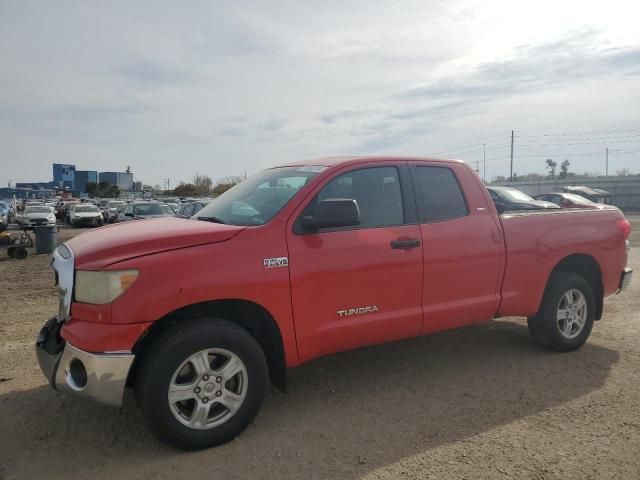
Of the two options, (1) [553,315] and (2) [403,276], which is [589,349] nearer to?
(1) [553,315]

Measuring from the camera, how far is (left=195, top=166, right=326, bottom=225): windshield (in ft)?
12.4

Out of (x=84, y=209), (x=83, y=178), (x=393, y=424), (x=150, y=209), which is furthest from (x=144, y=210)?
(x=83, y=178)

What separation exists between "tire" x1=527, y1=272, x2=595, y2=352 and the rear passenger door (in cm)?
76

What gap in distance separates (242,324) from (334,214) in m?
1.01

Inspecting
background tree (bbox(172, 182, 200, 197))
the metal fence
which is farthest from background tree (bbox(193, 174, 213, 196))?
the metal fence

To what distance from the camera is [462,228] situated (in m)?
4.31

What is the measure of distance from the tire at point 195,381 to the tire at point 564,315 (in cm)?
296

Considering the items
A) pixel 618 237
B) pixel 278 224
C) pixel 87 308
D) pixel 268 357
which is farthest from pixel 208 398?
pixel 618 237

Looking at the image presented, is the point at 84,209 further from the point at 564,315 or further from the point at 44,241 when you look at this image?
the point at 564,315

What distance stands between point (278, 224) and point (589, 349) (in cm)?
368

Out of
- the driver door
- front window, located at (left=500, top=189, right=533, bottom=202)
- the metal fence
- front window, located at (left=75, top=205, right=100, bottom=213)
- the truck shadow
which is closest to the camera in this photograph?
the truck shadow

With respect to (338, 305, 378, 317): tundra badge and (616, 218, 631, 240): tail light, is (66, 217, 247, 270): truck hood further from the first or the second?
(616, 218, 631, 240): tail light

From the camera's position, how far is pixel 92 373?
9.80 feet

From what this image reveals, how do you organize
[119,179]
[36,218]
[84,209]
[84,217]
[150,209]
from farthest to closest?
[119,179] → [84,209] → [84,217] → [36,218] → [150,209]
